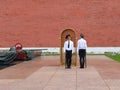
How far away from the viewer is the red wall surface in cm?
3912

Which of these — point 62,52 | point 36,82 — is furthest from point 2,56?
point 36,82

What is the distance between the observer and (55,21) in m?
39.4

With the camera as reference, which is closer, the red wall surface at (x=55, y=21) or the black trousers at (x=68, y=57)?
the black trousers at (x=68, y=57)

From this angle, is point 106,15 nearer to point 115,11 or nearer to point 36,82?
point 115,11

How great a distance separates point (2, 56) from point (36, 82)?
1121cm

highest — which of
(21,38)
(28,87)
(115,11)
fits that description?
(115,11)

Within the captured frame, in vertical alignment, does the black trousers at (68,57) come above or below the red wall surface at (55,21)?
below

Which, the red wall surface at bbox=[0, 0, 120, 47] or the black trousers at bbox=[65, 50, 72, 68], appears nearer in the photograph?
the black trousers at bbox=[65, 50, 72, 68]

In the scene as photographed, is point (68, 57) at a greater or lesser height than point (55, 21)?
lesser

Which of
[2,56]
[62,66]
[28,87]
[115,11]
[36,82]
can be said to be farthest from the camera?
[115,11]

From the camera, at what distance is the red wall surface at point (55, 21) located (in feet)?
128

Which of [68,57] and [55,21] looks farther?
[55,21]

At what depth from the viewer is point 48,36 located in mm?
39500

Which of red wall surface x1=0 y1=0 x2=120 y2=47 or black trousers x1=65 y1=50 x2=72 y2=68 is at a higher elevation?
red wall surface x1=0 y1=0 x2=120 y2=47
